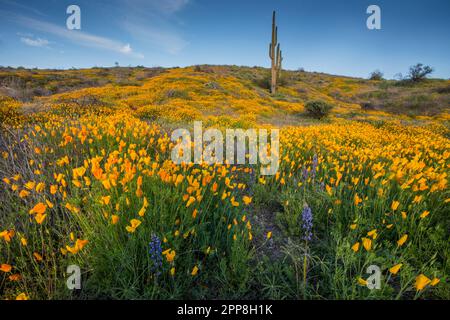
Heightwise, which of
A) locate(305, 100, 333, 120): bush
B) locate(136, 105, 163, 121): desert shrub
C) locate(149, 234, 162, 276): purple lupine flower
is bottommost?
locate(149, 234, 162, 276): purple lupine flower

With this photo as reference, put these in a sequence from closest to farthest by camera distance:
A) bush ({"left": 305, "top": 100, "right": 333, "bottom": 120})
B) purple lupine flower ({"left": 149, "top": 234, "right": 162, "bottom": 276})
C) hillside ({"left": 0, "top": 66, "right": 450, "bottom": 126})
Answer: purple lupine flower ({"left": 149, "top": 234, "right": 162, "bottom": 276}), hillside ({"left": 0, "top": 66, "right": 450, "bottom": 126}), bush ({"left": 305, "top": 100, "right": 333, "bottom": 120})

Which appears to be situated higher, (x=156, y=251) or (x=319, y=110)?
(x=319, y=110)

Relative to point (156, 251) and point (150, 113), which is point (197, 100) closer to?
point (150, 113)

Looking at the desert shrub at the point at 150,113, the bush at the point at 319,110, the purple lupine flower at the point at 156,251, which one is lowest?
the purple lupine flower at the point at 156,251

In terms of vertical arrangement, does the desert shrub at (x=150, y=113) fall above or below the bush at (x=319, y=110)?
below

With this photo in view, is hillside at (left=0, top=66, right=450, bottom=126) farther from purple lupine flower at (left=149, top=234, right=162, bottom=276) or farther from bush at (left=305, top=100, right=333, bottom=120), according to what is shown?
purple lupine flower at (left=149, top=234, right=162, bottom=276)

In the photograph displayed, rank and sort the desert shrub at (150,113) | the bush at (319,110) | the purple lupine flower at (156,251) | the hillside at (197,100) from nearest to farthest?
the purple lupine flower at (156,251) < the desert shrub at (150,113) < the hillside at (197,100) < the bush at (319,110)

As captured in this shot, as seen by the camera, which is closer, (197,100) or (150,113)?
(150,113)

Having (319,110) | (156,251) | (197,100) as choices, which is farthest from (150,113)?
(319,110)

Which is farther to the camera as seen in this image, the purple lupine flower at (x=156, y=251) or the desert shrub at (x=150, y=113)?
the desert shrub at (x=150, y=113)

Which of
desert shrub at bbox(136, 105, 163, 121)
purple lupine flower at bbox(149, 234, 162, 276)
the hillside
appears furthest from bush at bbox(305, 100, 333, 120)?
purple lupine flower at bbox(149, 234, 162, 276)

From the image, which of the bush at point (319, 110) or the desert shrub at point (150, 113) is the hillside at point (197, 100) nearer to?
the desert shrub at point (150, 113)

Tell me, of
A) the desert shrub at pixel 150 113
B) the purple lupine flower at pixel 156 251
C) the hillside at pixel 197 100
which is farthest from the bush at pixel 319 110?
the purple lupine flower at pixel 156 251
